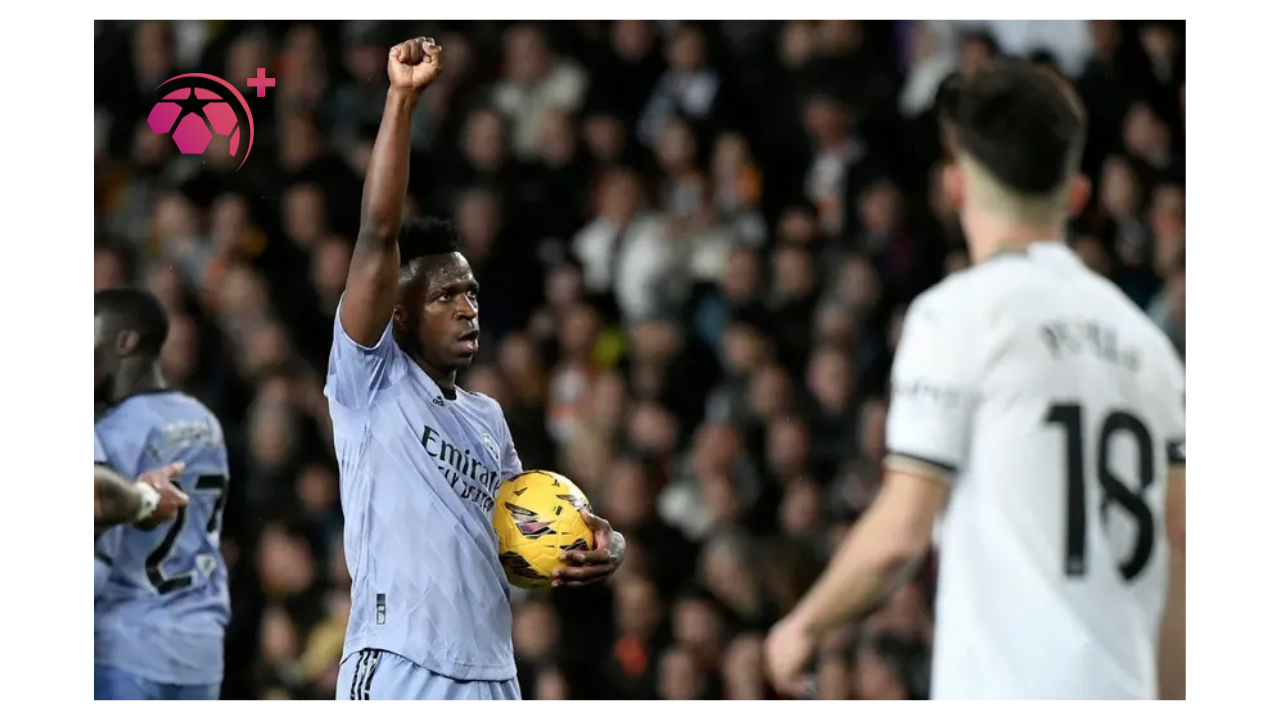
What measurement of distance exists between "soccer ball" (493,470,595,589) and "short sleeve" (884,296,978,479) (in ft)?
4.44

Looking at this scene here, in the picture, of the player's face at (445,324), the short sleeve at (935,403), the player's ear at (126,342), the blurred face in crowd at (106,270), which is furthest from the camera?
the player's ear at (126,342)

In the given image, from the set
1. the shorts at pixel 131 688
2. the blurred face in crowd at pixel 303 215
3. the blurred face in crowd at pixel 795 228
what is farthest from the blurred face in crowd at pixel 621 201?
the shorts at pixel 131 688

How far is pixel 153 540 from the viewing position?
20.5 ft

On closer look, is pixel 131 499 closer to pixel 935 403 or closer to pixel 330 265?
pixel 330 265

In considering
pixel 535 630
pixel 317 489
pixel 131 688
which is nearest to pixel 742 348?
pixel 535 630

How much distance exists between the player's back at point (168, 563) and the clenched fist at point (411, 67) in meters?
1.91

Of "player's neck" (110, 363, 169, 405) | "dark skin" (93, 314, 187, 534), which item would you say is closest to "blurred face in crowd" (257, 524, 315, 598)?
"dark skin" (93, 314, 187, 534)

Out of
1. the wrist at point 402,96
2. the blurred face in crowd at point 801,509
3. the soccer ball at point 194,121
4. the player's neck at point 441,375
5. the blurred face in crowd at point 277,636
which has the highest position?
the soccer ball at point 194,121

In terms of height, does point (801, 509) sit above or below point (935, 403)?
below

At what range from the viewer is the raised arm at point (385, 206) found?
16.3 ft

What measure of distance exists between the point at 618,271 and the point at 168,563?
205 centimetres

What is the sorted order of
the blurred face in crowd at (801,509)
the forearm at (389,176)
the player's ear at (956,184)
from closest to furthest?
the player's ear at (956,184) → the forearm at (389,176) → the blurred face in crowd at (801,509)

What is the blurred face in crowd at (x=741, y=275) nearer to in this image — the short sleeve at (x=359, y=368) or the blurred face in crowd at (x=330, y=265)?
the blurred face in crowd at (x=330, y=265)
